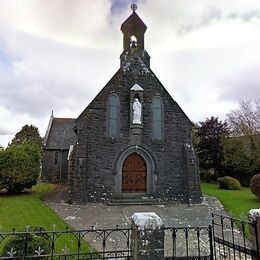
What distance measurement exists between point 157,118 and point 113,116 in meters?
3.02

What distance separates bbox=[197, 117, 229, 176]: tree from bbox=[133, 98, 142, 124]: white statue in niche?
17.4m

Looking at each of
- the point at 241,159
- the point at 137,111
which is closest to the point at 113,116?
the point at 137,111

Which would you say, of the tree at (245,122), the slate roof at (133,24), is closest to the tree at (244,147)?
the tree at (245,122)

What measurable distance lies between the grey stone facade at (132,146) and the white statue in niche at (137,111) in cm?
33

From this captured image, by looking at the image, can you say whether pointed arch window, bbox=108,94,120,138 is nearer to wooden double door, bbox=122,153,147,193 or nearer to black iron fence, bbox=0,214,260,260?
wooden double door, bbox=122,153,147,193

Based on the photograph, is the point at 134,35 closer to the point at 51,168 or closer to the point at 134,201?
the point at 134,201

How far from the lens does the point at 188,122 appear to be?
18.0 meters

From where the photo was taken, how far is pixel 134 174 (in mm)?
16844

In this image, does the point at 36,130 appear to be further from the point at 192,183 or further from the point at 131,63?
the point at 192,183

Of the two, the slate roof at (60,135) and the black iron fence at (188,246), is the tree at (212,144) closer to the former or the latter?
the slate roof at (60,135)

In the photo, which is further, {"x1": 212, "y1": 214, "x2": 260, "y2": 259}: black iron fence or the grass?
the grass

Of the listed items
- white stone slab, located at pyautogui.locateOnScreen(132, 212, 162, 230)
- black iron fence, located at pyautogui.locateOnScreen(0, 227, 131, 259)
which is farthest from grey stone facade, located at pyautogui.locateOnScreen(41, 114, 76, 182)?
white stone slab, located at pyautogui.locateOnScreen(132, 212, 162, 230)

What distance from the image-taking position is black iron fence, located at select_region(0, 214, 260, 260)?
4988 millimetres

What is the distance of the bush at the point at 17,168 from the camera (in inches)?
688
